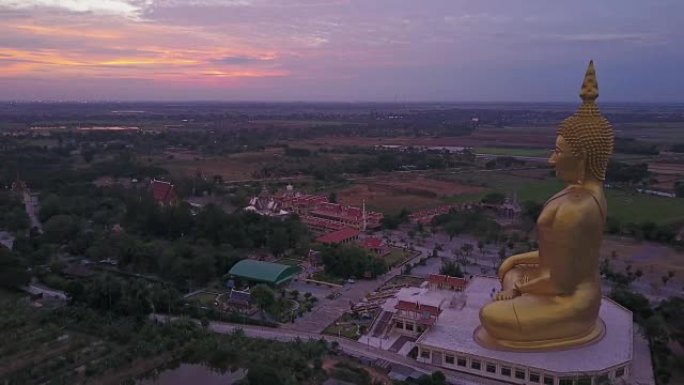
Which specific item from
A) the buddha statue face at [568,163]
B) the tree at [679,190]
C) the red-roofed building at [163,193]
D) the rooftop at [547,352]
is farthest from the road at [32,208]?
the tree at [679,190]

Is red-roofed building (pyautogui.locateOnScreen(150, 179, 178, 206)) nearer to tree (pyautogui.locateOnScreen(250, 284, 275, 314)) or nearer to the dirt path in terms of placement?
tree (pyautogui.locateOnScreen(250, 284, 275, 314))

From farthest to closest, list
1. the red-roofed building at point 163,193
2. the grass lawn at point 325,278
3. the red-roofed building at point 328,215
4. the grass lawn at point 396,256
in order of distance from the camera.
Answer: the red-roofed building at point 163,193 → the red-roofed building at point 328,215 → the grass lawn at point 396,256 → the grass lawn at point 325,278

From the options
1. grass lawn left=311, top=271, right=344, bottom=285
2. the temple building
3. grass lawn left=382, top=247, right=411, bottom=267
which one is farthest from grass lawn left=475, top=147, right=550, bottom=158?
grass lawn left=311, top=271, right=344, bottom=285

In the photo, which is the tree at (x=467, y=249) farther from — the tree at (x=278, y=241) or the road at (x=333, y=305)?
the tree at (x=278, y=241)

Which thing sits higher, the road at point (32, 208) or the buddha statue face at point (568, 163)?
the buddha statue face at point (568, 163)

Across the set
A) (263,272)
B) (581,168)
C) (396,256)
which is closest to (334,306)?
(263,272)

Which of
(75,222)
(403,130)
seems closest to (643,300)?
(75,222)
